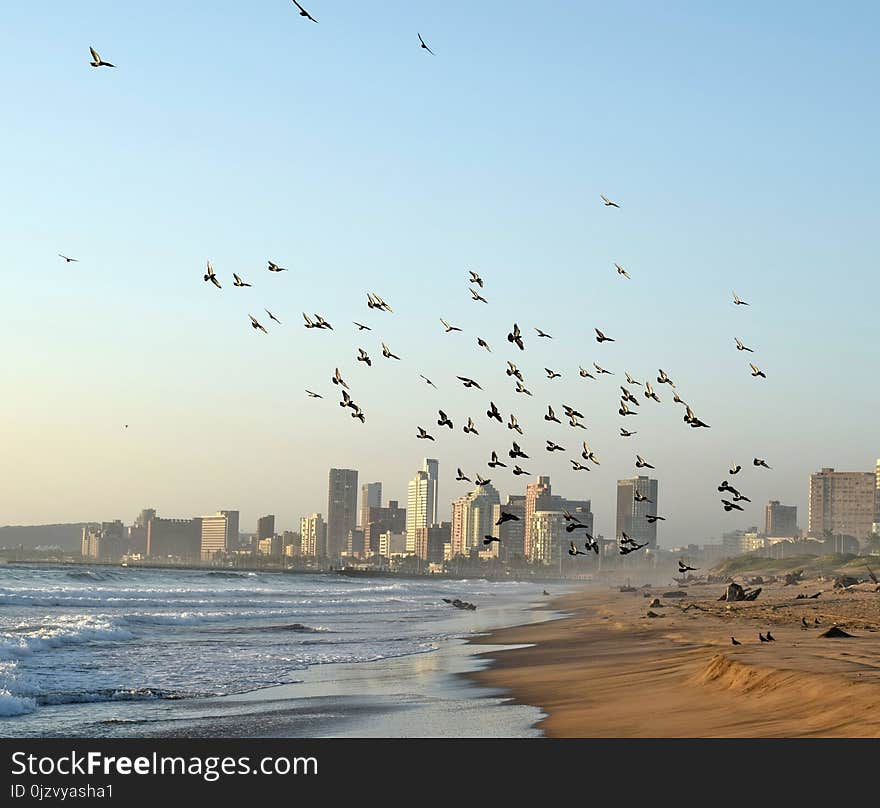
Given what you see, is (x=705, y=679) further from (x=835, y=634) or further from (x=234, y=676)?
(x=234, y=676)

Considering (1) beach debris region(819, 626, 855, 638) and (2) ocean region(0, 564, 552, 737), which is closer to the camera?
(2) ocean region(0, 564, 552, 737)

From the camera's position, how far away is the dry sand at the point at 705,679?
16.4 meters

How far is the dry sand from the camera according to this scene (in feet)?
53.8

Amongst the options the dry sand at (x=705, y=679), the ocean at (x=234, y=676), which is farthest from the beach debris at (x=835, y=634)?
the ocean at (x=234, y=676)

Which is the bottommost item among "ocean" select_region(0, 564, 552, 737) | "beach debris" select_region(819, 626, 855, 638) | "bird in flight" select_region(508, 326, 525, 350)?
"ocean" select_region(0, 564, 552, 737)

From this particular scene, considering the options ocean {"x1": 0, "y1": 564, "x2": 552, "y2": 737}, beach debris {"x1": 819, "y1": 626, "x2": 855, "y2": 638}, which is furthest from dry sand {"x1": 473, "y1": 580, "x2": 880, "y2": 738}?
ocean {"x1": 0, "y1": 564, "x2": 552, "y2": 737}

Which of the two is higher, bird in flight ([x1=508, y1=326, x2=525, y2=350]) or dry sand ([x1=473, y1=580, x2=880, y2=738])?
bird in flight ([x1=508, y1=326, x2=525, y2=350])

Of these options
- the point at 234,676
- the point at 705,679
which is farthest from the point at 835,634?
the point at 234,676

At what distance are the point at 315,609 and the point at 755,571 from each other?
122 m

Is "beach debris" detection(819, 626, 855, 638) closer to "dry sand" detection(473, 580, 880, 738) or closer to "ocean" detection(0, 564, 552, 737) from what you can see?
"dry sand" detection(473, 580, 880, 738)

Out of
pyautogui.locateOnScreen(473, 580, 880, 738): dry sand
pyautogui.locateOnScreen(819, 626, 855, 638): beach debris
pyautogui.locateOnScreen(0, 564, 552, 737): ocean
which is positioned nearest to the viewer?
pyautogui.locateOnScreen(473, 580, 880, 738): dry sand
